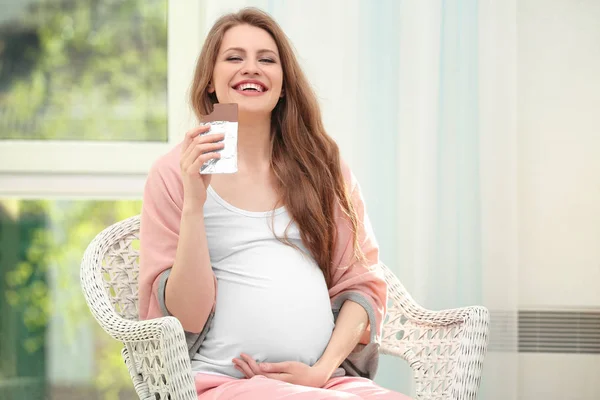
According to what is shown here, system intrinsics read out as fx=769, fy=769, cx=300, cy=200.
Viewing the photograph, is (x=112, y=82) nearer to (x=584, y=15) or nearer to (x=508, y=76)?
(x=508, y=76)

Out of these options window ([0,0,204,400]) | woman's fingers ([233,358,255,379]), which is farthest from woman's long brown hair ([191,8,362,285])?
window ([0,0,204,400])

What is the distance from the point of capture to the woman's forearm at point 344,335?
174 centimetres

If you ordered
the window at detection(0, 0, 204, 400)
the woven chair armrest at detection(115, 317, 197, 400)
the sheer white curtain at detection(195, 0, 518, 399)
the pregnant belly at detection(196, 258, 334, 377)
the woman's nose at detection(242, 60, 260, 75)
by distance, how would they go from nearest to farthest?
the woven chair armrest at detection(115, 317, 197, 400)
the pregnant belly at detection(196, 258, 334, 377)
the woman's nose at detection(242, 60, 260, 75)
the sheer white curtain at detection(195, 0, 518, 399)
the window at detection(0, 0, 204, 400)

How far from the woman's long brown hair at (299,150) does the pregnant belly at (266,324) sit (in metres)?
0.14

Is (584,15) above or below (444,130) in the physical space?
above

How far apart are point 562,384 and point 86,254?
1780mm

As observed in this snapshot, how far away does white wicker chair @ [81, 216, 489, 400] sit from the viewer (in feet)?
4.88

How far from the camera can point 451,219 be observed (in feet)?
8.54

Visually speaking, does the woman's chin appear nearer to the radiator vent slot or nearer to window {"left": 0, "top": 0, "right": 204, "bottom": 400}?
window {"left": 0, "top": 0, "right": 204, "bottom": 400}

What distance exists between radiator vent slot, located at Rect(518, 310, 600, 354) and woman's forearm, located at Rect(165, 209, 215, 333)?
1.40 metres

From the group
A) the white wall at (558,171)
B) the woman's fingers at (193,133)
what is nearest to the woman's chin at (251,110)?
the woman's fingers at (193,133)

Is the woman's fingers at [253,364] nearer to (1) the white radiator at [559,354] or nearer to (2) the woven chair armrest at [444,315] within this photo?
(2) the woven chair armrest at [444,315]

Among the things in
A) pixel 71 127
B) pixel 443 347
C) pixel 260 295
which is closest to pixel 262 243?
pixel 260 295

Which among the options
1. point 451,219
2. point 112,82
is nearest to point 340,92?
point 451,219
